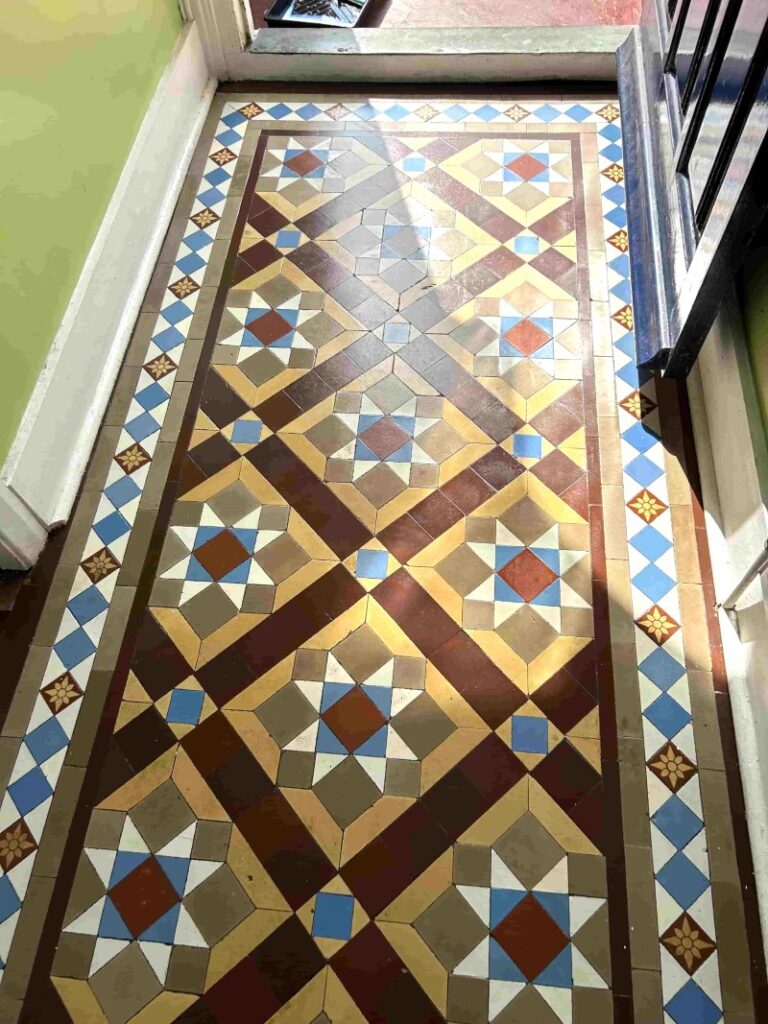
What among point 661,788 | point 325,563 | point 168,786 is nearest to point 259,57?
point 325,563

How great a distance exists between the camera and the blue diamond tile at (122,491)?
2.15 meters

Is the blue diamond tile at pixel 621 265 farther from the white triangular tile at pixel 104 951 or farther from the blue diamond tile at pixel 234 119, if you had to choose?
the white triangular tile at pixel 104 951

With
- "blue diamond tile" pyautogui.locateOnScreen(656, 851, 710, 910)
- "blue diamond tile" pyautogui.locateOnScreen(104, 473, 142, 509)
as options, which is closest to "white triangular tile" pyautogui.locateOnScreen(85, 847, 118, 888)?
"blue diamond tile" pyautogui.locateOnScreen(104, 473, 142, 509)

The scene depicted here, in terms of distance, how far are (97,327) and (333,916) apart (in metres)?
1.56

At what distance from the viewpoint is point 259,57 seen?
294cm

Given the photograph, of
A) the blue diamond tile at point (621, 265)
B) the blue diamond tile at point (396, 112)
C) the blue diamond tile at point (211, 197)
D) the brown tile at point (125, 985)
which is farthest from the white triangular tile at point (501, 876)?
the blue diamond tile at point (396, 112)

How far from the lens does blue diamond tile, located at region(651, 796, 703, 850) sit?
1.67 meters

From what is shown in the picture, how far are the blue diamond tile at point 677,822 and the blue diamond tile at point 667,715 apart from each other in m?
0.14

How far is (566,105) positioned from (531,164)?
1.05 feet

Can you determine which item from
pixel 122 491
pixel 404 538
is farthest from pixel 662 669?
pixel 122 491

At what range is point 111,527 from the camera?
211cm

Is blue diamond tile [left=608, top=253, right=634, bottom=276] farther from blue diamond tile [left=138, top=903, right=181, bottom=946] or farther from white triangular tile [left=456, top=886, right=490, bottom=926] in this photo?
blue diamond tile [left=138, top=903, right=181, bottom=946]

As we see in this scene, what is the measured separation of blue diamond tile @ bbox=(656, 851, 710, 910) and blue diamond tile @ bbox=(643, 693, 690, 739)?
0.81ft

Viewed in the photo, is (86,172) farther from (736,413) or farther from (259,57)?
(736,413)
